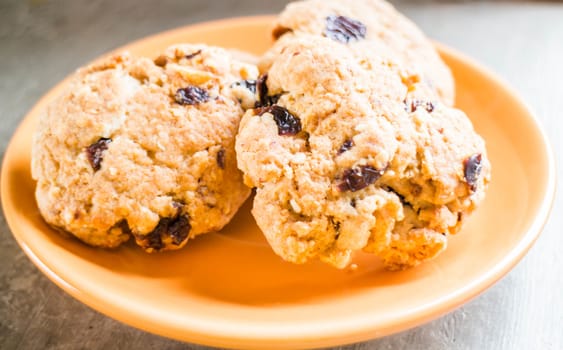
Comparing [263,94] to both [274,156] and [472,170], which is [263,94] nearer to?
[274,156]

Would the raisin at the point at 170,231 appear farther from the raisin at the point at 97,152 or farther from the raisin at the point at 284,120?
the raisin at the point at 284,120

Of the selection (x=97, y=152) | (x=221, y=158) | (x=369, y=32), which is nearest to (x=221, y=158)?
(x=221, y=158)

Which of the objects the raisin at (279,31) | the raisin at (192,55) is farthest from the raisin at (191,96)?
the raisin at (279,31)

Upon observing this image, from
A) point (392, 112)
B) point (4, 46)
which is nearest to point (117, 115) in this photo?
point (392, 112)

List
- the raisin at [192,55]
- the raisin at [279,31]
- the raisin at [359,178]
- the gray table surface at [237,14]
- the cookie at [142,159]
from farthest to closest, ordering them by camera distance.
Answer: the raisin at [279,31] < the raisin at [192,55] < the gray table surface at [237,14] < the cookie at [142,159] < the raisin at [359,178]

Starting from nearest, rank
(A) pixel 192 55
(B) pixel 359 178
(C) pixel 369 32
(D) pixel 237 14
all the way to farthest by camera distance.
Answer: (B) pixel 359 178 < (A) pixel 192 55 < (C) pixel 369 32 < (D) pixel 237 14

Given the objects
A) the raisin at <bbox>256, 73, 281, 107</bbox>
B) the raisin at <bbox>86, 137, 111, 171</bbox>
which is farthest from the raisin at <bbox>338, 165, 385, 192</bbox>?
the raisin at <bbox>86, 137, 111, 171</bbox>
